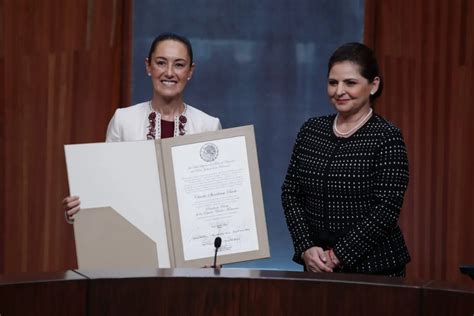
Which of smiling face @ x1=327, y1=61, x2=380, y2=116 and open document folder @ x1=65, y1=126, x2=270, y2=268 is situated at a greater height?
smiling face @ x1=327, y1=61, x2=380, y2=116

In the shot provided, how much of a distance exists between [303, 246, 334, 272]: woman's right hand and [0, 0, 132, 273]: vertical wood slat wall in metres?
2.04

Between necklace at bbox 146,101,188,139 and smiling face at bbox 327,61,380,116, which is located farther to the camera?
necklace at bbox 146,101,188,139

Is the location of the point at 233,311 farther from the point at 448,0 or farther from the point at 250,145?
the point at 448,0

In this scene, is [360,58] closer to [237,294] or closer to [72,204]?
[72,204]

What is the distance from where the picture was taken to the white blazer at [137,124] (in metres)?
3.14

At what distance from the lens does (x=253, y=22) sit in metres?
4.82

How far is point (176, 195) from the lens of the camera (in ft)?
9.50

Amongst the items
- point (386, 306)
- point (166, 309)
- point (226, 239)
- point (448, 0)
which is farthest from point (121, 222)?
point (448, 0)

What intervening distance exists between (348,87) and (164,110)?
662mm

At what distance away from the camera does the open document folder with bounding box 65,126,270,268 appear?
2.87m

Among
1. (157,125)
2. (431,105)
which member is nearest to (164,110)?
(157,125)

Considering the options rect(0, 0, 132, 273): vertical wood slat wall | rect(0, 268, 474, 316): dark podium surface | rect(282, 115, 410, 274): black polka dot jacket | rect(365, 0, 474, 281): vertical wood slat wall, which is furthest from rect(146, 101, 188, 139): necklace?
rect(365, 0, 474, 281): vertical wood slat wall

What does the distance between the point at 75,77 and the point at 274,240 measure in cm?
132

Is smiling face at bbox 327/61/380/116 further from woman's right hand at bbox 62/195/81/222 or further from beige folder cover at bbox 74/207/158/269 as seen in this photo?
woman's right hand at bbox 62/195/81/222
